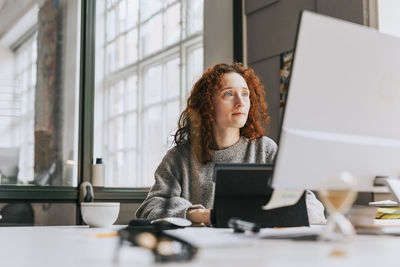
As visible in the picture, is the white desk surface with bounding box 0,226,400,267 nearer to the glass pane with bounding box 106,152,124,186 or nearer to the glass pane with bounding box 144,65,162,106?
the glass pane with bounding box 106,152,124,186

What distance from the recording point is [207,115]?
207 centimetres

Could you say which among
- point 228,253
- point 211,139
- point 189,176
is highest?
point 211,139

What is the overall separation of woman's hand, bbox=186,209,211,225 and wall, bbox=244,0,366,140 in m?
1.50

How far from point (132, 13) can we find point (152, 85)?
48 centimetres

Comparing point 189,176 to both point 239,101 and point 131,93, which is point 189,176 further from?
point 131,93

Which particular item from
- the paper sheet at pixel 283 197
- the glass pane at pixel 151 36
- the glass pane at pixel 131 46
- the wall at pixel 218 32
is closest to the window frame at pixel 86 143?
the glass pane at pixel 131 46

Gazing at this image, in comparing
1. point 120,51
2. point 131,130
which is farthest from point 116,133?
point 120,51

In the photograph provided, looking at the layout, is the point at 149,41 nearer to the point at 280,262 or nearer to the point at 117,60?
the point at 117,60

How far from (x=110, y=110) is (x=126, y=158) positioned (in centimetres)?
31

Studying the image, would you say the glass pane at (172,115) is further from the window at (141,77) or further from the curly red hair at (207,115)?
the curly red hair at (207,115)

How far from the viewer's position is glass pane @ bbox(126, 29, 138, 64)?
10.2 feet

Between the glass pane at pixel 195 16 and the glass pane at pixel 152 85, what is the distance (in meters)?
0.37

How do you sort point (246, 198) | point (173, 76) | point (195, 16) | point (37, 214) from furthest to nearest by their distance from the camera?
point (195, 16), point (173, 76), point (37, 214), point (246, 198)

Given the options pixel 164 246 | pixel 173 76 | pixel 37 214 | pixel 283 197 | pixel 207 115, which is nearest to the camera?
pixel 164 246
